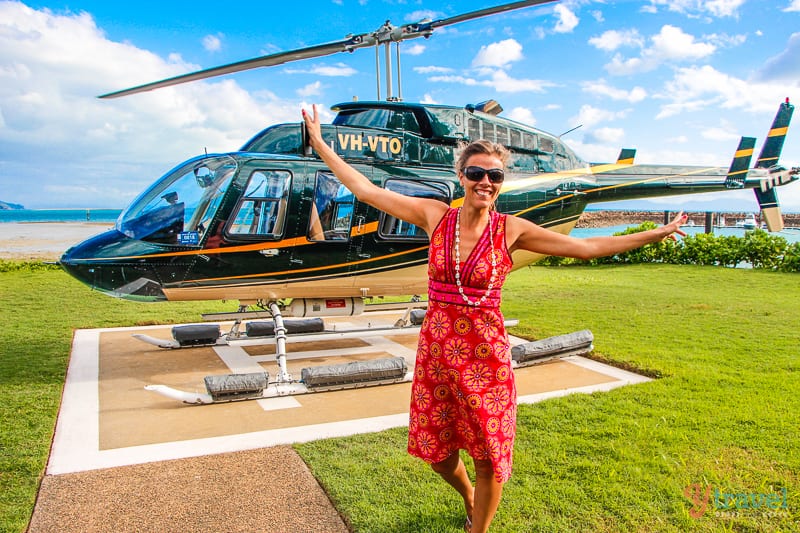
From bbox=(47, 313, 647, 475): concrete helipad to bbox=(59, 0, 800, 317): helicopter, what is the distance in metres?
0.94

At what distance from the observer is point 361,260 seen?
21.5 ft

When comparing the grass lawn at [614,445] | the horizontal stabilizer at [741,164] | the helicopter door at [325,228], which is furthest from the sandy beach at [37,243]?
the horizontal stabilizer at [741,164]

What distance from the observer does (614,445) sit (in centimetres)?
422

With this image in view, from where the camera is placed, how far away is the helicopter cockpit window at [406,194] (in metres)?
6.62

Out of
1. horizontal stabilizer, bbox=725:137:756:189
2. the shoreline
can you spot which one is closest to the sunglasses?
horizontal stabilizer, bbox=725:137:756:189

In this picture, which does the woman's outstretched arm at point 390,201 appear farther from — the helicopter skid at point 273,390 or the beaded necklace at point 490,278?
the helicopter skid at point 273,390

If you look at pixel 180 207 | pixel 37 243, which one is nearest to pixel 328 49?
pixel 180 207

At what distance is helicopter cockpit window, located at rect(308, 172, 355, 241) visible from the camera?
622 cm

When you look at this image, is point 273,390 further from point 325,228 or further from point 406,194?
point 406,194

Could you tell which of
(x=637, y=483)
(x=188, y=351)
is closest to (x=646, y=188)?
(x=637, y=483)

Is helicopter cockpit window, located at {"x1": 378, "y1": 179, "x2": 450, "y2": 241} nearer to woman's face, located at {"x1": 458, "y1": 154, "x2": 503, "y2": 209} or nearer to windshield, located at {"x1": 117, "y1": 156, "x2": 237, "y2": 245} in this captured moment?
windshield, located at {"x1": 117, "y1": 156, "x2": 237, "y2": 245}

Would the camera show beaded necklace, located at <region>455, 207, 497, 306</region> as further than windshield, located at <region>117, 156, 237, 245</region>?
No

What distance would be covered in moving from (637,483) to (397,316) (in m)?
6.84

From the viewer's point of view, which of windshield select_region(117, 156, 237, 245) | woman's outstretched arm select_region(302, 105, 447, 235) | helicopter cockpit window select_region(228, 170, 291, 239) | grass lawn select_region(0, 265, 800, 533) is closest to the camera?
woman's outstretched arm select_region(302, 105, 447, 235)
